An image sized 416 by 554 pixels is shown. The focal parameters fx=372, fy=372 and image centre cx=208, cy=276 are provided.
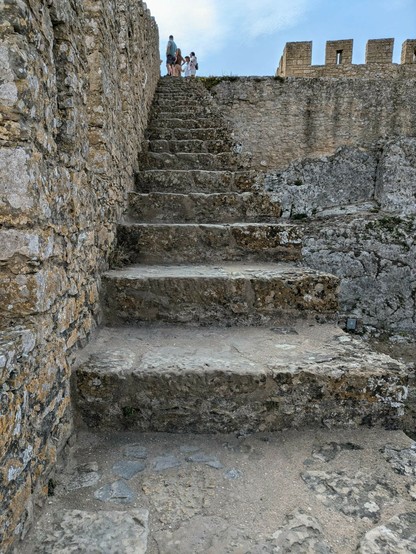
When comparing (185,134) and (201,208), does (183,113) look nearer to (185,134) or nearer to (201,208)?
(185,134)

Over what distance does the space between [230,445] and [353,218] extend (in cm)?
368

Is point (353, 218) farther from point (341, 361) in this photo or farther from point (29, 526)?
point (29, 526)

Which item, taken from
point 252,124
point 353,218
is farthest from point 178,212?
point 252,124

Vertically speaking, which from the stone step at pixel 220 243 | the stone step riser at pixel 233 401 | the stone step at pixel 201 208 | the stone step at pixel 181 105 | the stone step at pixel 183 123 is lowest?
the stone step riser at pixel 233 401

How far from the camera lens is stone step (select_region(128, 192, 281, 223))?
3221 mm

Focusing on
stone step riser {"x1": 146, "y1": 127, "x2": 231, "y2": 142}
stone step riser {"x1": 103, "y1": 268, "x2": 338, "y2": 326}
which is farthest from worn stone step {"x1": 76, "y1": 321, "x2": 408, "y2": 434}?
stone step riser {"x1": 146, "y1": 127, "x2": 231, "y2": 142}

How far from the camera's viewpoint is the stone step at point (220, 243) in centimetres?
280

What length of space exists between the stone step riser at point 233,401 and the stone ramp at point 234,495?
5 cm

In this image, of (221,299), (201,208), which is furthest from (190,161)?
(221,299)

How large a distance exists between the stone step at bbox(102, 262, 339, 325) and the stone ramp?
754mm

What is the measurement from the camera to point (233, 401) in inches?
62.3

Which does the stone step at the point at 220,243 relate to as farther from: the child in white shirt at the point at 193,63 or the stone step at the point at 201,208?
the child in white shirt at the point at 193,63

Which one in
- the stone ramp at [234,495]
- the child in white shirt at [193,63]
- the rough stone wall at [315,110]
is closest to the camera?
the stone ramp at [234,495]

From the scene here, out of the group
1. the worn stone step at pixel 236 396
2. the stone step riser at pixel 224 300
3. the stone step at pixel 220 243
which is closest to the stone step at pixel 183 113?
the stone step at pixel 220 243
